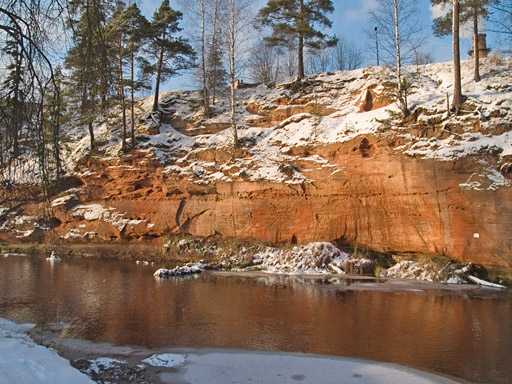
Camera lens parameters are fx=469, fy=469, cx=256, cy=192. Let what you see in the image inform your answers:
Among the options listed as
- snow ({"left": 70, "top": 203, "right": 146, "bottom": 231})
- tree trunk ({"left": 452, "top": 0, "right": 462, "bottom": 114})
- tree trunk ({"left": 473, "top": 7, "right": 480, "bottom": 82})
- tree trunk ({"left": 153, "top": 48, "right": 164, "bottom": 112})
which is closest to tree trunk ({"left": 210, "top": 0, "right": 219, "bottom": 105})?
tree trunk ({"left": 153, "top": 48, "right": 164, "bottom": 112})

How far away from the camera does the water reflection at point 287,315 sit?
948 centimetres

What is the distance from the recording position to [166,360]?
28.5 feet

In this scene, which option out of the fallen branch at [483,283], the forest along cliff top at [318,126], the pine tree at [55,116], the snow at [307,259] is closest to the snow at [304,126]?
the forest along cliff top at [318,126]

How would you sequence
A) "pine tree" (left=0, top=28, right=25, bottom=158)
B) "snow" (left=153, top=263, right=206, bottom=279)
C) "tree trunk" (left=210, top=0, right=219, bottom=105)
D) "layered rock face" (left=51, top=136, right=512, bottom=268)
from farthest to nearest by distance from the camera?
1. "tree trunk" (left=210, top=0, right=219, bottom=105)
2. "snow" (left=153, top=263, right=206, bottom=279)
3. "layered rock face" (left=51, top=136, right=512, bottom=268)
4. "pine tree" (left=0, top=28, right=25, bottom=158)

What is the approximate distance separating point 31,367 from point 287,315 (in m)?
7.71

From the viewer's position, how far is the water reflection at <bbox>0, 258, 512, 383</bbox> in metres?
9.48

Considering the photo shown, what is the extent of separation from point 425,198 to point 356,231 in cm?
327

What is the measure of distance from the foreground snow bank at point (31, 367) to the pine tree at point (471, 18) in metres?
22.7

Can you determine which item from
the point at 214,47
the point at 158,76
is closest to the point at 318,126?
the point at 214,47

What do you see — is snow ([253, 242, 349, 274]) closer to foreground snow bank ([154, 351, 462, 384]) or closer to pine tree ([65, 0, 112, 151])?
foreground snow bank ([154, 351, 462, 384])

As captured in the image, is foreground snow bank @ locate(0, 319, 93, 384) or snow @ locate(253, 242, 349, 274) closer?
foreground snow bank @ locate(0, 319, 93, 384)

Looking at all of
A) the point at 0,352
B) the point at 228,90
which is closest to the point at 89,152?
the point at 228,90

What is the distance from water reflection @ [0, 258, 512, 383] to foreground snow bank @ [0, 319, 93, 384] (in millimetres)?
3164

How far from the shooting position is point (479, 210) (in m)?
17.3
